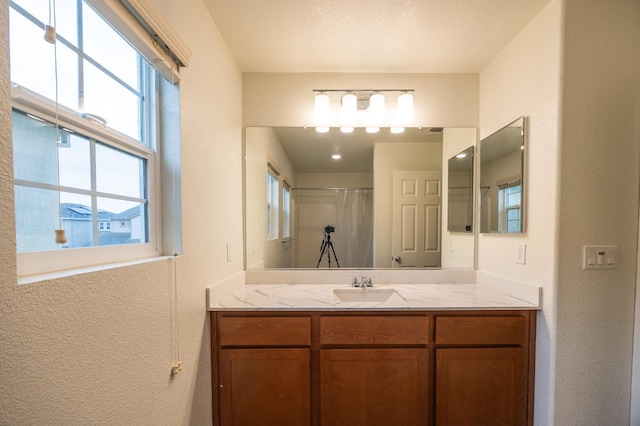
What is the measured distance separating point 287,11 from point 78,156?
1.15 meters

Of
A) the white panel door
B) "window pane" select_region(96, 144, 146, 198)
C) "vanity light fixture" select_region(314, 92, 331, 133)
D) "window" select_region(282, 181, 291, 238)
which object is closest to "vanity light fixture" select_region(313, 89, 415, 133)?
"vanity light fixture" select_region(314, 92, 331, 133)

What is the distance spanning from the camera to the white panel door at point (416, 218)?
194 cm

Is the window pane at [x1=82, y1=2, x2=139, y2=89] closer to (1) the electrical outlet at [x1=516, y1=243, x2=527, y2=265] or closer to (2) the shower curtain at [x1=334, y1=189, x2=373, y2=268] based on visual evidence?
(2) the shower curtain at [x1=334, y1=189, x2=373, y2=268]

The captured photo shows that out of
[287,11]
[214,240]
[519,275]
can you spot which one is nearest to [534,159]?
[519,275]

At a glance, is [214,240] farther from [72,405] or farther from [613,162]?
[613,162]

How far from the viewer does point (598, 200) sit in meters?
1.24

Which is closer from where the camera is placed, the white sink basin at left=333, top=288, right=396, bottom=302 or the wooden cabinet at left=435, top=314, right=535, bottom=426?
the wooden cabinet at left=435, top=314, right=535, bottom=426

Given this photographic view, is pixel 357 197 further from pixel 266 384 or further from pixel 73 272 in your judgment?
pixel 73 272

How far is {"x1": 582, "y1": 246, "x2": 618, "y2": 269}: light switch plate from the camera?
48.7 inches

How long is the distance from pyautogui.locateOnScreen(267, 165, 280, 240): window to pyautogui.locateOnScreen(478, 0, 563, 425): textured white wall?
4.94 feet

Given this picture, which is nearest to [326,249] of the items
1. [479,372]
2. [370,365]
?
[370,365]

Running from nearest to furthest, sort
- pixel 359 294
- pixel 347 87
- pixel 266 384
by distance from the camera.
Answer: pixel 266 384 → pixel 359 294 → pixel 347 87

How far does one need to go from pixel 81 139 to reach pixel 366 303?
1385 millimetres

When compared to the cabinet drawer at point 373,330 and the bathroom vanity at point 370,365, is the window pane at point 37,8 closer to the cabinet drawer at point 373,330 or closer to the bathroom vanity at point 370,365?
the bathroom vanity at point 370,365
